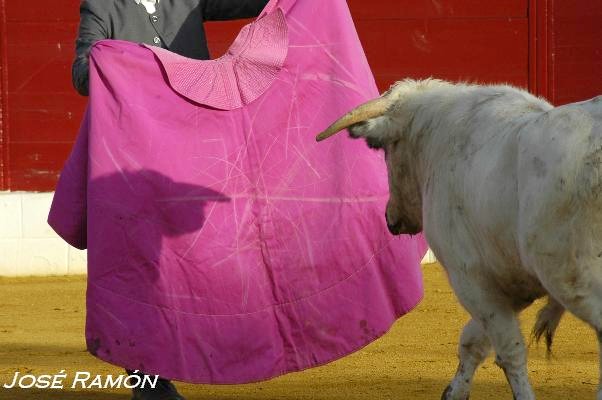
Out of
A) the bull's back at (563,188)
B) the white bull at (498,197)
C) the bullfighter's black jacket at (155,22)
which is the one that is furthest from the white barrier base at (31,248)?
the bull's back at (563,188)

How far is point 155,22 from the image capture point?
14.3 ft

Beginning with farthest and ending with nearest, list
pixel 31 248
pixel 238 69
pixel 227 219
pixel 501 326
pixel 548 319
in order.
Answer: pixel 31 248 → pixel 238 69 → pixel 227 219 → pixel 548 319 → pixel 501 326

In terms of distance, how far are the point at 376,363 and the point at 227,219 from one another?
4.26 ft

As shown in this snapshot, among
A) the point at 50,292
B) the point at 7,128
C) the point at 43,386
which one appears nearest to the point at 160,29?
the point at 43,386

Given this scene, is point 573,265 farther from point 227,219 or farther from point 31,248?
point 31,248

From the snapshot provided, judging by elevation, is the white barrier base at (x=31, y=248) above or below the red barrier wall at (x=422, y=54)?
below

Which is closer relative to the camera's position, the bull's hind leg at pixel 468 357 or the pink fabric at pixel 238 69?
the bull's hind leg at pixel 468 357

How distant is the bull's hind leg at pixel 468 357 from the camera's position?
12.5 feet

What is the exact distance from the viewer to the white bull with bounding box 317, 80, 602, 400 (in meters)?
2.89

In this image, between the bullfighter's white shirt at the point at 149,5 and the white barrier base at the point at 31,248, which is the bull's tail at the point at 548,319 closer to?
the bullfighter's white shirt at the point at 149,5

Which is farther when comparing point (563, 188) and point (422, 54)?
point (422, 54)

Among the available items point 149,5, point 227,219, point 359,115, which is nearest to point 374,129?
point 359,115

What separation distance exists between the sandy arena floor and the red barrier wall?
177 centimetres

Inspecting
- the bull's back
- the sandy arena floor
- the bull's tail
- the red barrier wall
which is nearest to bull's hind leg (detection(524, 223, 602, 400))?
the bull's back
